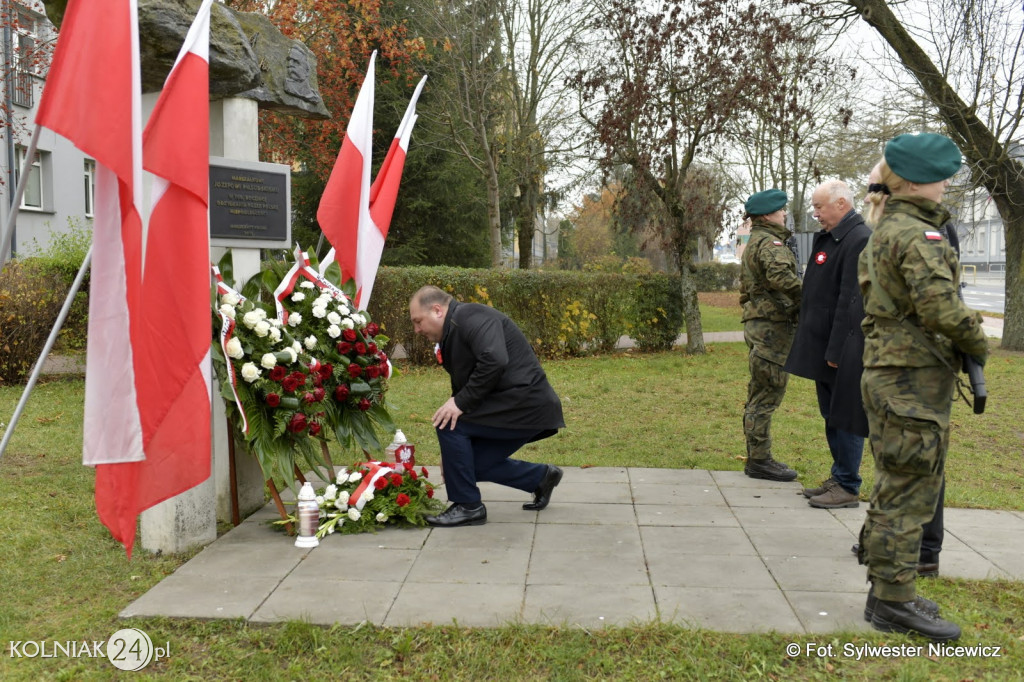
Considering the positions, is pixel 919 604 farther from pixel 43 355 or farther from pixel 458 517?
pixel 43 355

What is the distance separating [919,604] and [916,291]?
1398 millimetres

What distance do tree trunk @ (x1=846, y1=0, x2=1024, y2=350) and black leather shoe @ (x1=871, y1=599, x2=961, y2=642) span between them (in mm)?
12895

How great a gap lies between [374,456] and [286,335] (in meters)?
2.47

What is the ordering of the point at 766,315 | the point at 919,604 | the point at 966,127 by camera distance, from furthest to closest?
the point at 966,127 → the point at 766,315 → the point at 919,604

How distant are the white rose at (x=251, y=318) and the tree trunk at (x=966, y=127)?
1349cm

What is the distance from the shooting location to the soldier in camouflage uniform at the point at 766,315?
6203 mm

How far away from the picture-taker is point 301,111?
20.2ft

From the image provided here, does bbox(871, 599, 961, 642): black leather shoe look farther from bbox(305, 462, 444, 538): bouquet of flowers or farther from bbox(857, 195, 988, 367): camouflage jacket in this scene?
bbox(305, 462, 444, 538): bouquet of flowers

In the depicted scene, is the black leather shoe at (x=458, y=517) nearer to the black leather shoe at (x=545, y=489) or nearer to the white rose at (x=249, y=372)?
the black leather shoe at (x=545, y=489)

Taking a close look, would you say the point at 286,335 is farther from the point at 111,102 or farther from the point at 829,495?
the point at 829,495

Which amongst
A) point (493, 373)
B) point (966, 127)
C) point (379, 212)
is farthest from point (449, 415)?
point (966, 127)

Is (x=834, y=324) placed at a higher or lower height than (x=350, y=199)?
lower

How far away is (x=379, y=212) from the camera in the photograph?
20.5 feet

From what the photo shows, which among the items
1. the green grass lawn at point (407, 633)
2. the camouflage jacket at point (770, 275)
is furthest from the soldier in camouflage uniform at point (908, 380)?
the camouflage jacket at point (770, 275)
